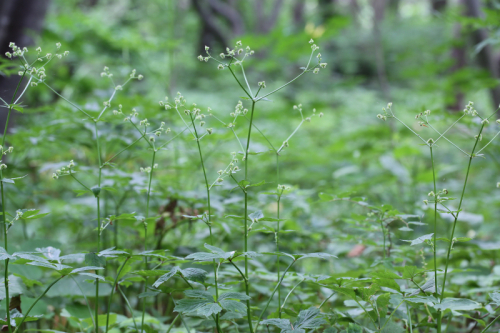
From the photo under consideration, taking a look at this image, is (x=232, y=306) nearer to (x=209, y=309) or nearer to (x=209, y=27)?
(x=209, y=309)

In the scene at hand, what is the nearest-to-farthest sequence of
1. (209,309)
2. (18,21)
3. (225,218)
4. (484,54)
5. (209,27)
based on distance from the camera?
1. (209,309)
2. (225,218)
3. (18,21)
4. (484,54)
5. (209,27)

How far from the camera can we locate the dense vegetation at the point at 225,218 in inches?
27.0

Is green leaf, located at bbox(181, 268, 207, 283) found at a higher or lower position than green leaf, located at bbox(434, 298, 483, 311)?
higher

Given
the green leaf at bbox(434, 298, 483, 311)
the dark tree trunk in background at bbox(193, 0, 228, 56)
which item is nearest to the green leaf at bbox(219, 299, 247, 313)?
the green leaf at bbox(434, 298, 483, 311)

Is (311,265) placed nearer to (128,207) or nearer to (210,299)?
(128,207)

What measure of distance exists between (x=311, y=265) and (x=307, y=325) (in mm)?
1196

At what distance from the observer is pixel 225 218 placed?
3.87 ft

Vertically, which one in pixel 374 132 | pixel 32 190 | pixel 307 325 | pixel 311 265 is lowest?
pixel 307 325

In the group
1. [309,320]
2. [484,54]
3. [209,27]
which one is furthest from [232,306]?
[209,27]

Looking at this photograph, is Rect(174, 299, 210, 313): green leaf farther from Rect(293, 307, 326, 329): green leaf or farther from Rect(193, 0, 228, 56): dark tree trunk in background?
Rect(193, 0, 228, 56): dark tree trunk in background

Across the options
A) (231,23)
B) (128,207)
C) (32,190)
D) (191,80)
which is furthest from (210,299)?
(191,80)

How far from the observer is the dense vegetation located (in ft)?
2.25

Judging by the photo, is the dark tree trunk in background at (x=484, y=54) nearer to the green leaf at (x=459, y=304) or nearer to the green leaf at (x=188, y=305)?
the green leaf at (x=459, y=304)

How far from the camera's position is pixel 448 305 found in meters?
0.62
